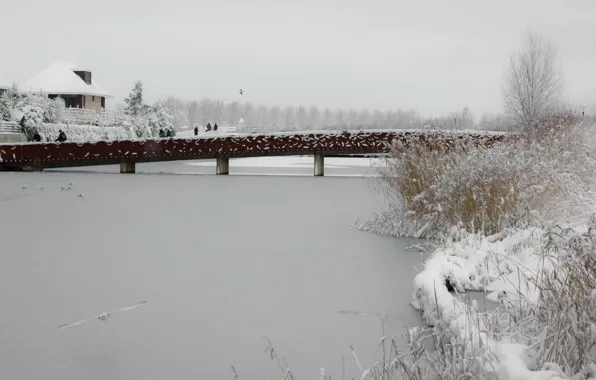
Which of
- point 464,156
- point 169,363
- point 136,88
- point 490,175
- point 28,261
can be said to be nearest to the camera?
point 169,363

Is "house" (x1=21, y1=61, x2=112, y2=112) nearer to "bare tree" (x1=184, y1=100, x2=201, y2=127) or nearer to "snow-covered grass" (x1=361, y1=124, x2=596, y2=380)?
"snow-covered grass" (x1=361, y1=124, x2=596, y2=380)

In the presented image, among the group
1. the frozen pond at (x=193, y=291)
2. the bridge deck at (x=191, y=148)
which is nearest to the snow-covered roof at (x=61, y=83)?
the bridge deck at (x=191, y=148)

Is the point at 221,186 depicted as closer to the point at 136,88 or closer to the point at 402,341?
the point at 402,341

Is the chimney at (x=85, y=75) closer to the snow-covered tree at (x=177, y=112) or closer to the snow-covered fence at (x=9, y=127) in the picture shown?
the snow-covered tree at (x=177, y=112)

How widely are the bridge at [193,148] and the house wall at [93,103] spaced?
24.2 m

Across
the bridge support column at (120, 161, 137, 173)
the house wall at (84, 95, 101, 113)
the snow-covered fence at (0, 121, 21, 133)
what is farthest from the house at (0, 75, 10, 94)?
the bridge support column at (120, 161, 137, 173)

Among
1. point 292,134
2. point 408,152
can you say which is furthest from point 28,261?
point 292,134

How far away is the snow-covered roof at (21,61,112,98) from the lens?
47.5 meters

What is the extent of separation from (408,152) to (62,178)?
1410 centimetres

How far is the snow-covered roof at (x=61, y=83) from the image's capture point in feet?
156

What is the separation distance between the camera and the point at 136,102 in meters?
47.5

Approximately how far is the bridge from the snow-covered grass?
12.0m

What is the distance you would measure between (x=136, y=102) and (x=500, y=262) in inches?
1707

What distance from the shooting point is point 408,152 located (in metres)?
9.75
